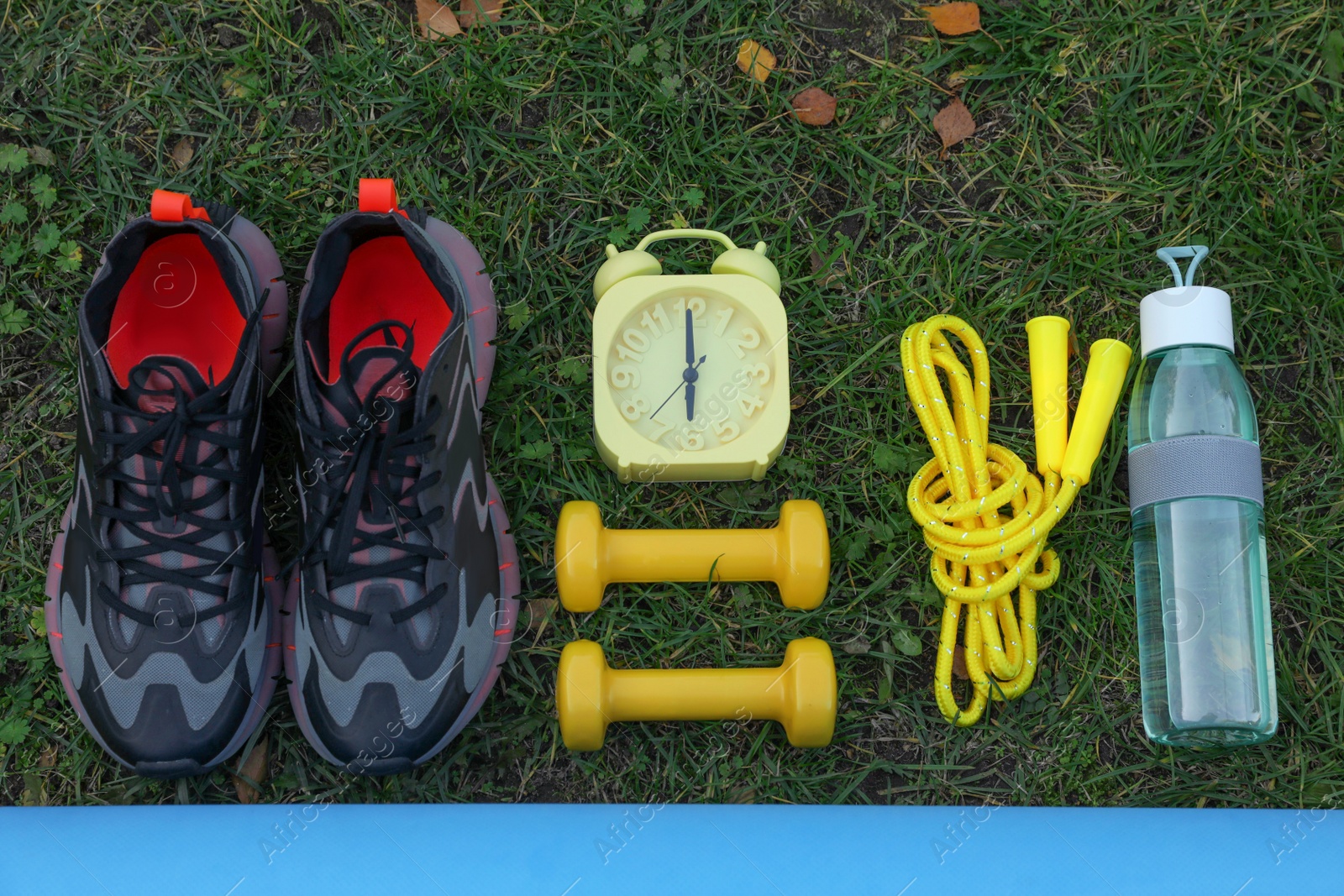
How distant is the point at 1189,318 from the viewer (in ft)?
6.25

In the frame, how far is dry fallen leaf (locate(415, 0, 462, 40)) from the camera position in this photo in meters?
2.22

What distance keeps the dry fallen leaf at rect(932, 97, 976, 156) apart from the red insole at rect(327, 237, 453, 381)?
1.16 m

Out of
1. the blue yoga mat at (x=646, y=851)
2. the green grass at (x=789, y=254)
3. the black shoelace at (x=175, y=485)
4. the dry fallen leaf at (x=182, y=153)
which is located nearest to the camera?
the blue yoga mat at (x=646, y=851)

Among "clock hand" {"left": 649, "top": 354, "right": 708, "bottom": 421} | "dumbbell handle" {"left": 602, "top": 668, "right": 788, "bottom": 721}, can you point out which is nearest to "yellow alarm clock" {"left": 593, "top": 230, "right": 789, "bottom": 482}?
"clock hand" {"left": 649, "top": 354, "right": 708, "bottom": 421}

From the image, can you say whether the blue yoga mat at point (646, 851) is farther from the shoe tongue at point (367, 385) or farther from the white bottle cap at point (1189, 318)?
the white bottle cap at point (1189, 318)

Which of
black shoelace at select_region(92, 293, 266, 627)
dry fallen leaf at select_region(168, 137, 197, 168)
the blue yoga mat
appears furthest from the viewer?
dry fallen leaf at select_region(168, 137, 197, 168)

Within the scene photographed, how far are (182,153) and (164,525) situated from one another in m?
0.88

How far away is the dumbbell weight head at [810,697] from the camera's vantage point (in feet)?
5.93

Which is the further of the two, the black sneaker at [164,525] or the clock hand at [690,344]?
the clock hand at [690,344]

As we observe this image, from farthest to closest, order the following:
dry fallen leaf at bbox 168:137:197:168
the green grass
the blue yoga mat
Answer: dry fallen leaf at bbox 168:137:197:168, the green grass, the blue yoga mat

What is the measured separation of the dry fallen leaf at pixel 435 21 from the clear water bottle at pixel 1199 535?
161 cm

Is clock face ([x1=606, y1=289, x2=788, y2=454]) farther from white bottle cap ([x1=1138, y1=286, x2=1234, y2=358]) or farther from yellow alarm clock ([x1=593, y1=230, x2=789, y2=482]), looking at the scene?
white bottle cap ([x1=1138, y1=286, x2=1234, y2=358])

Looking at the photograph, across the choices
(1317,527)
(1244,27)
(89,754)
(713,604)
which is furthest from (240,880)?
(1244,27)

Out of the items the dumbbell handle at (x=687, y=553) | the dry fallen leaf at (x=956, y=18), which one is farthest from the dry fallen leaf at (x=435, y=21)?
the dumbbell handle at (x=687, y=553)
